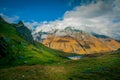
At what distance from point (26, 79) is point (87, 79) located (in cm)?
2290

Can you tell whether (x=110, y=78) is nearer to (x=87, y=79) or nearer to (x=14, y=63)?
(x=87, y=79)

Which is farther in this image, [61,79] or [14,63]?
[14,63]

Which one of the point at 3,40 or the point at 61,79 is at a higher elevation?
the point at 3,40

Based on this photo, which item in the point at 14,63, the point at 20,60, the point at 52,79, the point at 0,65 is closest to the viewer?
the point at 52,79

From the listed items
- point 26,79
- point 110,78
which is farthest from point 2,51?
point 110,78

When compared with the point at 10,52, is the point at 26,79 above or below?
below

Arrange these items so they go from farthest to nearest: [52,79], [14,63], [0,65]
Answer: [14,63] → [0,65] → [52,79]

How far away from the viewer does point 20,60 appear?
16162 centimetres

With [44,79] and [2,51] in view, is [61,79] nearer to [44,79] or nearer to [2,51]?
[44,79]

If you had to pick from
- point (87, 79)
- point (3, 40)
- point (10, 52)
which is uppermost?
point (3, 40)

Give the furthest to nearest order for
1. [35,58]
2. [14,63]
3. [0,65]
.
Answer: [35,58]
[14,63]
[0,65]

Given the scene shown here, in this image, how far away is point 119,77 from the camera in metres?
76.2

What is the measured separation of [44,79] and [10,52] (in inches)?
4144

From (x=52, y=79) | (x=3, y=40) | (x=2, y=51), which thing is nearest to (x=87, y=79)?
(x=52, y=79)
